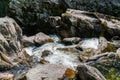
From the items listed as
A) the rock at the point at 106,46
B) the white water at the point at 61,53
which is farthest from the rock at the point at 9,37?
the rock at the point at 106,46

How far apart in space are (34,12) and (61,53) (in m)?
9.66

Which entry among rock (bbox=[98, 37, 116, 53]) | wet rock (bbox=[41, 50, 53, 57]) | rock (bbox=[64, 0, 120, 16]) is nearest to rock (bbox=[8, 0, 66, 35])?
rock (bbox=[64, 0, 120, 16])

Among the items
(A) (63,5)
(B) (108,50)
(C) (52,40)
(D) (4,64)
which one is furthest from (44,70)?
(A) (63,5)

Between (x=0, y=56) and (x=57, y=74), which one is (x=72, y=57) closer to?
(x=0, y=56)

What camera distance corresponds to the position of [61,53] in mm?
26625

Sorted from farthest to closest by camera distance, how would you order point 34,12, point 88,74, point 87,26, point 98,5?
point 98,5 < point 34,12 < point 87,26 < point 88,74

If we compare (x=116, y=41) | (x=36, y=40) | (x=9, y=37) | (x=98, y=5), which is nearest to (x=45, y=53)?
(x=9, y=37)

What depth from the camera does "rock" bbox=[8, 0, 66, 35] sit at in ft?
114

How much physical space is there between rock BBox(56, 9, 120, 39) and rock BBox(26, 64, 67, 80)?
12.0 m

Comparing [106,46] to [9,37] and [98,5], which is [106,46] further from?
[98,5]

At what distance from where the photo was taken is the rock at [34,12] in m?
34.6

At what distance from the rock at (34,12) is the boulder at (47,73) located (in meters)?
15.7

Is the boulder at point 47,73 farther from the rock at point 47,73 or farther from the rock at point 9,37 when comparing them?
the rock at point 9,37

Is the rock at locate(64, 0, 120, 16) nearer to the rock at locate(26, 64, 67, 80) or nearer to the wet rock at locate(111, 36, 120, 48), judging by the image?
the wet rock at locate(111, 36, 120, 48)
